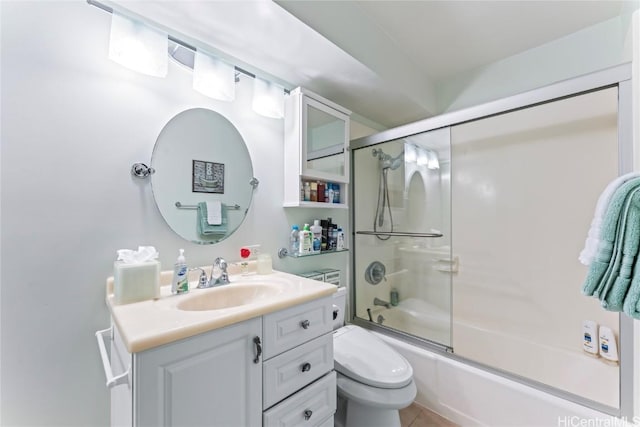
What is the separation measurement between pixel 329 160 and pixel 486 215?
141 cm

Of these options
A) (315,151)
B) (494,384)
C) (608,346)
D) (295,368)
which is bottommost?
(494,384)

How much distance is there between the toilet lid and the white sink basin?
519mm

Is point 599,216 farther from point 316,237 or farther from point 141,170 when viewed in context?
point 141,170

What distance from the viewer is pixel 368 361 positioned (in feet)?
4.27

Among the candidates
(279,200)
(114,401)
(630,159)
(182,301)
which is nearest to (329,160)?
(279,200)

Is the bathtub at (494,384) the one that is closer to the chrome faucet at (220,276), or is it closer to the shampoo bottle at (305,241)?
the shampoo bottle at (305,241)

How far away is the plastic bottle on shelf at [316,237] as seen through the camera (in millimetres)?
1614

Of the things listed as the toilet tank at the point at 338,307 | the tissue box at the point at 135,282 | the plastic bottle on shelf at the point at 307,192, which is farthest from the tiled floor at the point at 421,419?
the tissue box at the point at 135,282

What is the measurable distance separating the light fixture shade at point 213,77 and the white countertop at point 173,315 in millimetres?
841

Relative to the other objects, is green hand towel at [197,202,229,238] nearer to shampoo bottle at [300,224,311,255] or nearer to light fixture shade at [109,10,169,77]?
shampoo bottle at [300,224,311,255]

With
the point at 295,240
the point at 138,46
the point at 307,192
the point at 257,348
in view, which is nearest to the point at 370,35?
the point at 307,192

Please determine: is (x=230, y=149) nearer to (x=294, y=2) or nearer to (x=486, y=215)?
(x=294, y=2)

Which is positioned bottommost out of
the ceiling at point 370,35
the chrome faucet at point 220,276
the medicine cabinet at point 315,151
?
the chrome faucet at point 220,276

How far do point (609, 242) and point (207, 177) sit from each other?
1.41 metres
